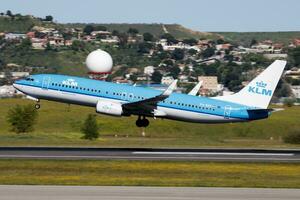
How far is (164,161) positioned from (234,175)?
604 cm

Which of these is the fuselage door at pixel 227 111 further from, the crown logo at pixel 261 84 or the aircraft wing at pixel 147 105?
the aircraft wing at pixel 147 105

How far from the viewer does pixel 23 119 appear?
8206 centimetres

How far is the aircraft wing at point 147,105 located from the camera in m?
62.0

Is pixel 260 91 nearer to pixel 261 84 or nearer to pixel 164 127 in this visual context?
pixel 261 84

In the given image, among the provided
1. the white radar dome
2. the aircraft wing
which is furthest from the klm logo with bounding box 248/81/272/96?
the white radar dome

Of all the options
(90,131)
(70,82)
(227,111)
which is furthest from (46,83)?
(227,111)

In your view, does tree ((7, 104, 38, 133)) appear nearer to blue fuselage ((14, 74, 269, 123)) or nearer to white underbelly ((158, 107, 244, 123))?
blue fuselage ((14, 74, 269, 123))

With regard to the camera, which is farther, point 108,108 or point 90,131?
point 90,131

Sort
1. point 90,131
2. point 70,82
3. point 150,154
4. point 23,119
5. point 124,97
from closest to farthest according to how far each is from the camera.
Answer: point 150,154
point 70,82
point 124,97
point 90,131
point 23,119

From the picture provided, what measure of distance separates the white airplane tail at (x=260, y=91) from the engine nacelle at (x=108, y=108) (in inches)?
339

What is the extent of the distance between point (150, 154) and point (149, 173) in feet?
30.5

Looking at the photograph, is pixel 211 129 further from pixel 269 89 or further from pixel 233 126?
pixel 269 89

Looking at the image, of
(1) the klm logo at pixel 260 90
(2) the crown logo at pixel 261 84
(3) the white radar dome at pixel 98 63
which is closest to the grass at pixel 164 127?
(2) the crown logo at pixel 261 84

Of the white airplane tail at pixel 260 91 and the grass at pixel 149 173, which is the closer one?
the grass at pixel 149 173
